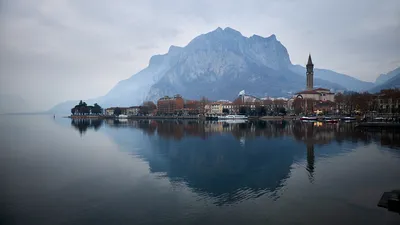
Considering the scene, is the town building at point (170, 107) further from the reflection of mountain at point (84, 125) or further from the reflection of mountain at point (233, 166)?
the reflection of mountain at point (233, 166)

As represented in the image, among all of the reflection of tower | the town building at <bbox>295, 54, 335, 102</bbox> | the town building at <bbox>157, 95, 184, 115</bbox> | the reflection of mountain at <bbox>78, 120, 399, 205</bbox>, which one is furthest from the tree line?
the reflection of tower

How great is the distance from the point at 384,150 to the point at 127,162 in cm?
1800

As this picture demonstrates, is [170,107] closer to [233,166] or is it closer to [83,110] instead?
[83,110]

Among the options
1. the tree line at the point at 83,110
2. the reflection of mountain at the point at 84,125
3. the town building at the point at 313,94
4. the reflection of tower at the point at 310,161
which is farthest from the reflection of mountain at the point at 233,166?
the tree line at the point at 83,110

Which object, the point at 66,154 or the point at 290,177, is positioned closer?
the point at 290,177

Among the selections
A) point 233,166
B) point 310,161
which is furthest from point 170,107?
point 233,166

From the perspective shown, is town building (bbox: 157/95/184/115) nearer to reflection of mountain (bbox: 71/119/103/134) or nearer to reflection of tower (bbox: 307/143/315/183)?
reflection of mountain (bbox: 71/119/103/134)

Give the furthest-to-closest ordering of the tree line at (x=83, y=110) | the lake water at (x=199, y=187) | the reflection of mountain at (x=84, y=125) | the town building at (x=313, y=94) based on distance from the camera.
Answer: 1. the tree line at (x=83, y=110)
2. the town building at (x=313, y=94)
3. the reflection of mountain at (x=84, y=125)
4. the lake water at (x=199, y=187)

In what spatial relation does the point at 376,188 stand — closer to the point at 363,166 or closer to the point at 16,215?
the point at 363,166

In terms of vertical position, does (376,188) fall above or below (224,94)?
below

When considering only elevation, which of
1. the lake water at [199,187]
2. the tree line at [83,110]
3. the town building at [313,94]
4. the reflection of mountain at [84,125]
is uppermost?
the town building at [313,94]

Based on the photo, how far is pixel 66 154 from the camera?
2105 cm

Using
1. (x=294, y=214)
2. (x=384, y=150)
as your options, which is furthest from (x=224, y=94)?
(x=294, y=214)

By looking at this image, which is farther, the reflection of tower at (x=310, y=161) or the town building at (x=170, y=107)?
the town building at (x=170, y=107)
